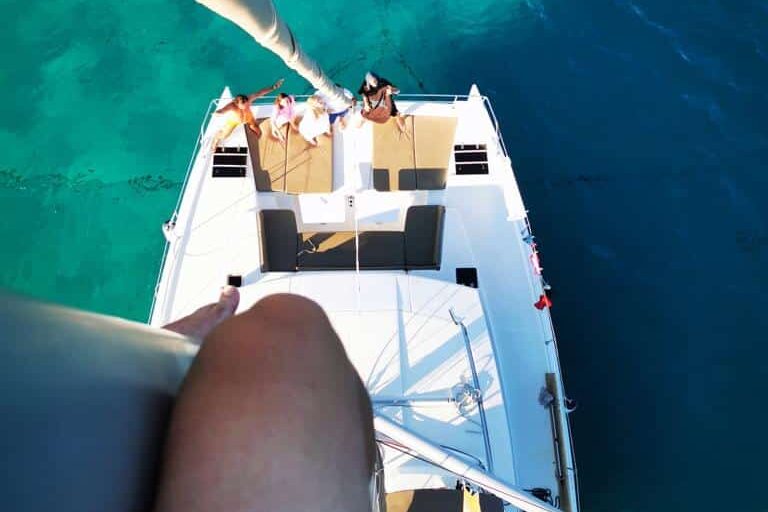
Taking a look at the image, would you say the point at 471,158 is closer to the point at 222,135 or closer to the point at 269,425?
the point at 222,135

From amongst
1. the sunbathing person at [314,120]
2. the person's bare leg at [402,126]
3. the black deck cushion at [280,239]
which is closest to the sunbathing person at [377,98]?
the person's bare leg at [402,126]

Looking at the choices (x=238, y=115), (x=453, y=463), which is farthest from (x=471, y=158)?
(x=453, y=463)

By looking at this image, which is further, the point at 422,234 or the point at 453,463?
the point at 422,234

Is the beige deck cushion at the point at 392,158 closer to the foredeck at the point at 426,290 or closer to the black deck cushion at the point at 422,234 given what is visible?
the foredeck at the point at 426,290

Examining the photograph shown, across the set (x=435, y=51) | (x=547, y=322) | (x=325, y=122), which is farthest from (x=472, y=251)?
(x=435, y=51)

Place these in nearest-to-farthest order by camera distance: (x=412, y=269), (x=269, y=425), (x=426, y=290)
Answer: (x=269, y=425) < (x=426, y=290) < (x=412, y=269)

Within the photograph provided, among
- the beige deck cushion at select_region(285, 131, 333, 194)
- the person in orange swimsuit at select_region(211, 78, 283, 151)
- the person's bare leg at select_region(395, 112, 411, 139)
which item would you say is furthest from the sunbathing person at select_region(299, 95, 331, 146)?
the person's bare leg at select_region(395, 112, 411, 139)
